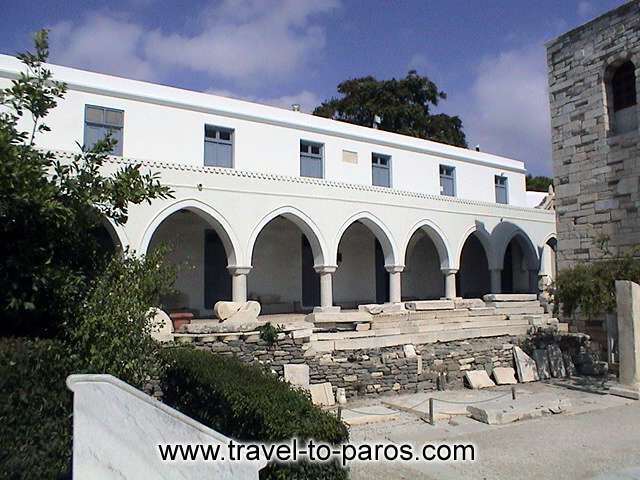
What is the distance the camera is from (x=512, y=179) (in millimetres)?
24422

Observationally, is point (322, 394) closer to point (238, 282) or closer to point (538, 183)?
point (238, 282)

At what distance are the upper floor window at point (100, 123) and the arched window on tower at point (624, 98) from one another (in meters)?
13.9

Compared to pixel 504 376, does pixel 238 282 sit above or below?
above

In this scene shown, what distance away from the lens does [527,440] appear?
24.1 feet

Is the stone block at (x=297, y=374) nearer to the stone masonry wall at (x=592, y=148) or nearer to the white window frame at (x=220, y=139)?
the white window frame at (x=220, y=139)

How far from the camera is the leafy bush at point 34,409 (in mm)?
4266

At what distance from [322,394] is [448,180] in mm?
14588

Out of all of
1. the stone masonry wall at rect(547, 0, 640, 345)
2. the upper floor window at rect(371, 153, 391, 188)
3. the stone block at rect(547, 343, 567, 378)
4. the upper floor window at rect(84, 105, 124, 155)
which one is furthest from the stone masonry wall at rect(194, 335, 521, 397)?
the upper floor window at rect(371, 153, 391, 188)

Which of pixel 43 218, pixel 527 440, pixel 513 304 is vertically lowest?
pixel 527 440

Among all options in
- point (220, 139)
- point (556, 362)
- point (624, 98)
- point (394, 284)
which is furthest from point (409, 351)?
point (220, 139)

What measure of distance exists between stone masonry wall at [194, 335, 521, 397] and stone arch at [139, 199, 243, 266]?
4.68 m

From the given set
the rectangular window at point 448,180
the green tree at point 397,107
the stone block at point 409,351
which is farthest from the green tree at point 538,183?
the stone block at point 409,351

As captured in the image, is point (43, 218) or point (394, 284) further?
point (394, 284)

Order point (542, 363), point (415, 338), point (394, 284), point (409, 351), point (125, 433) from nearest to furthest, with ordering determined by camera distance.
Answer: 1. point (125, 433)
2. point (409, 351)
3. point (415, 338)
4. point (542, 363)
5. point (394, 284)
